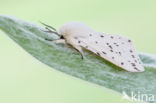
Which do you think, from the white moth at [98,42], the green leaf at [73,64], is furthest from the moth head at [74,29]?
the green leaf at [73,64]

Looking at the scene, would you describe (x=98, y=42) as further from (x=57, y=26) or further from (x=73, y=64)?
(x=57, y=26)

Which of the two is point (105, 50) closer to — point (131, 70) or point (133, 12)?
point (131, 70)

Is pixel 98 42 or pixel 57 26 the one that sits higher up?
pixel 57 26

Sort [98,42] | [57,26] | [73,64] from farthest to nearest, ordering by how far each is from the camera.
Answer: [57,26] → [98,42] → [73,64]

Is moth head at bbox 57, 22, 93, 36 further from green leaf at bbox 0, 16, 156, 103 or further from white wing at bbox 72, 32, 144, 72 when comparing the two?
green leaf at bbox 0, 16, 156, 103

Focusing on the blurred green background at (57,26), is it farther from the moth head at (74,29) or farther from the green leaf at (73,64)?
the moth head at (74,29)

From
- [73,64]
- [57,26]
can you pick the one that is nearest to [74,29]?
[73,64]
